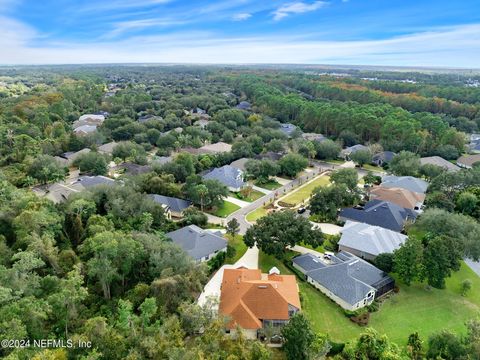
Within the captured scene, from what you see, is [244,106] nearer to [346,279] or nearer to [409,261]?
[409,261]

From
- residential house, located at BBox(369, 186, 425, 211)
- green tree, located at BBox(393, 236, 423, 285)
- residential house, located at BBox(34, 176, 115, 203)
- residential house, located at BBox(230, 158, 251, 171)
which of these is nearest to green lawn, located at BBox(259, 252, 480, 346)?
green tree, located at BBox(393, 236, 423, 285)

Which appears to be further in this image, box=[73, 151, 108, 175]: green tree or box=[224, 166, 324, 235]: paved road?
box=[73, 151, 108, 175]: green tree

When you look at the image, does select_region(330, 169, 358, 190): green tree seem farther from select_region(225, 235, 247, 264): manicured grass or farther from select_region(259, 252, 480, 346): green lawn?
select_region(259, 252, 480, 346): green lawn

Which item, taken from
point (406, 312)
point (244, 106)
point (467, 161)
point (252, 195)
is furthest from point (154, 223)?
point (244, 106)

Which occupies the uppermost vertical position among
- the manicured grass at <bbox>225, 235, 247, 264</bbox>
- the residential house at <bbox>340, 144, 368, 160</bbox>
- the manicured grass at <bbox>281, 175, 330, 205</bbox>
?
the residential house at <bbox>340, 144, 368, 160</bbox>

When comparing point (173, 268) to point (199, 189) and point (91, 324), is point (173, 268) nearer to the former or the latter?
point (91, 324)
